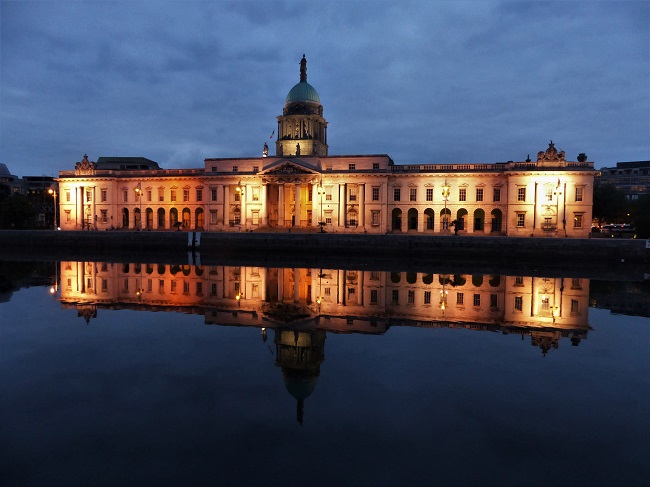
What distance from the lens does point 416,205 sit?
6612cm

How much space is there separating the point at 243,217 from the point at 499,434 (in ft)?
212

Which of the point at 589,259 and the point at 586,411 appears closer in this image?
the point at 586,411

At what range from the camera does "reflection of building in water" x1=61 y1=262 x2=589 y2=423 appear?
594 inches

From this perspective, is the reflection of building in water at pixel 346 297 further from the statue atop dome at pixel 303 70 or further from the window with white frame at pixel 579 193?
the statue atop dome at pixel 303 70

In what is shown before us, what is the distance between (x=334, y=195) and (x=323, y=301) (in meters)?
47.3

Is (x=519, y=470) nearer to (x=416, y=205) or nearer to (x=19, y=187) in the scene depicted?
(x=416, y=205)

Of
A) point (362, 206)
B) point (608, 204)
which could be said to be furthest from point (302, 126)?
point (608, 204)

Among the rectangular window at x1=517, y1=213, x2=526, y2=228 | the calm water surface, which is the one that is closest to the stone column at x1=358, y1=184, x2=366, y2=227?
the rectangular window at x1=517, y1=213, x2=526, y2=228

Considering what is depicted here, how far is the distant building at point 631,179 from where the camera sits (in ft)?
383

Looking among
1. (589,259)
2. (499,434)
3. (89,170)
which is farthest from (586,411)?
(89,170)

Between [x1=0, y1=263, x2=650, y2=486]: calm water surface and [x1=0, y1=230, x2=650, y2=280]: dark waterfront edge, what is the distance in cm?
2095

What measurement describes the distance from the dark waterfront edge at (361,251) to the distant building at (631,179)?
3373 inches

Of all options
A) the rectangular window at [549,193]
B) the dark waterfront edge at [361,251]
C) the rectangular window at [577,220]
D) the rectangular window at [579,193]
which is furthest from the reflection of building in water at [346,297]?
the rectangular window at [579,193]

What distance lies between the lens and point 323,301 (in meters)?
21.0
